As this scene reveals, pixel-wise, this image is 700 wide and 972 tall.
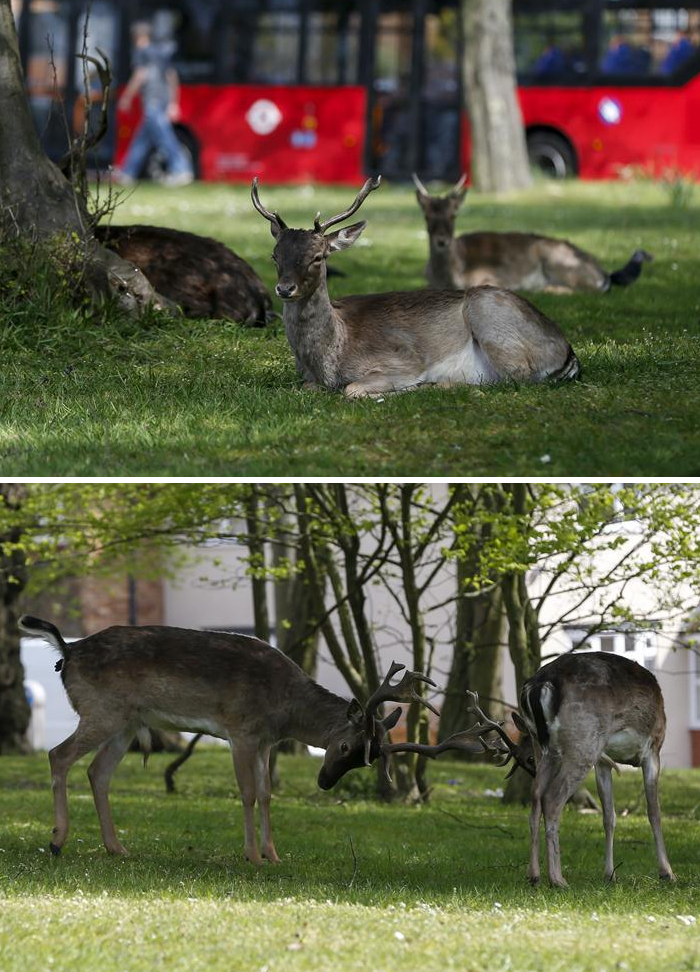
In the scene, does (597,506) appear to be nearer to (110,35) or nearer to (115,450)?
(115,450)

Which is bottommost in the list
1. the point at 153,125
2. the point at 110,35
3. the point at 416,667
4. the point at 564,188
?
the point at 416,667

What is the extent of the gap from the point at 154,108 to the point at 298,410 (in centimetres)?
1998

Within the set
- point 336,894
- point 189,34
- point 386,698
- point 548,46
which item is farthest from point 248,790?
point 189,34

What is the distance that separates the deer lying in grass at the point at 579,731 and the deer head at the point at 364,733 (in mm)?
138

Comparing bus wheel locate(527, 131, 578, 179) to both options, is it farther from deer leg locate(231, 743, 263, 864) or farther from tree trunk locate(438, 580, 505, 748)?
deer leg locate(231, 743, 263, 864)

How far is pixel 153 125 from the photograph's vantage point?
28609 mm

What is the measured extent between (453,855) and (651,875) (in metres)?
1.37

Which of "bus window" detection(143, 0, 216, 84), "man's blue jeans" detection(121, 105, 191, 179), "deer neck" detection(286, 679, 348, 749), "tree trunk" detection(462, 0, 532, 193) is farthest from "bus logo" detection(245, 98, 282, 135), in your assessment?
"deer neck" detection(286, 679, 348, 749)

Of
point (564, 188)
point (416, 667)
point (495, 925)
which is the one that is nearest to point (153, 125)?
point (564, 188)

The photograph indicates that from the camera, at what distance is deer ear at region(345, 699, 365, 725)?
30.3 ft

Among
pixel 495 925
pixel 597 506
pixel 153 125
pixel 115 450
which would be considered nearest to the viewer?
pixel 495 925

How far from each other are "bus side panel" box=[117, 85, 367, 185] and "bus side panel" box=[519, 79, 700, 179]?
331 cm

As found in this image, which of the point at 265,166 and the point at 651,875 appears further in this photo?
the point at 265,166

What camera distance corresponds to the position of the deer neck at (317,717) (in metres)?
9.50
